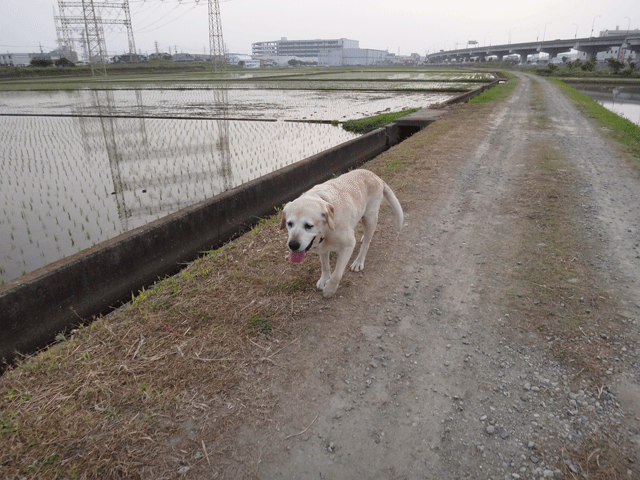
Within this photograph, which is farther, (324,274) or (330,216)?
(324,274)

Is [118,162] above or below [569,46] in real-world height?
below

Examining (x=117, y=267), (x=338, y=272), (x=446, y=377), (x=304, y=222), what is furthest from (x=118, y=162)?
(x=446, y=377)

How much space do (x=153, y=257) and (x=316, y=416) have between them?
332 centimetres

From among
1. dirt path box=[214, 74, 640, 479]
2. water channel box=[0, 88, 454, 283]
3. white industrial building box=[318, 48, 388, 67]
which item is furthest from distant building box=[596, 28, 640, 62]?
dirt path box=[214, 74, 640, 479]

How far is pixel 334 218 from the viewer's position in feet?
11.5

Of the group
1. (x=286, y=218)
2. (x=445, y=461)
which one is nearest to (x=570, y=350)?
(x=445, y=461)

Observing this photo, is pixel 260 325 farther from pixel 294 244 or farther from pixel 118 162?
pixel 118 162

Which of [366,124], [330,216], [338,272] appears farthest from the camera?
[366,124]

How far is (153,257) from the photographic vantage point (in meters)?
4.97

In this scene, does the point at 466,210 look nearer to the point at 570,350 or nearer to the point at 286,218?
the point at 570,350

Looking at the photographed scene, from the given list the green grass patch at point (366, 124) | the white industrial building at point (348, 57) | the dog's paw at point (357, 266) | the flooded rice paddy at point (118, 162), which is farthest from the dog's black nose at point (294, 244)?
the white industrial building at point (348, 57)

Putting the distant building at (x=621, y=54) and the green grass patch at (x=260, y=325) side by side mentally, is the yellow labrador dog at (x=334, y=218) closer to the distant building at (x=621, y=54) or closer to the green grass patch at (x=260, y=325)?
the green grass patch at (x=260, y=325)

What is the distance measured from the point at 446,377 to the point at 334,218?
5.31ft

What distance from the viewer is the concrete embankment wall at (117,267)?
3.52 meters
